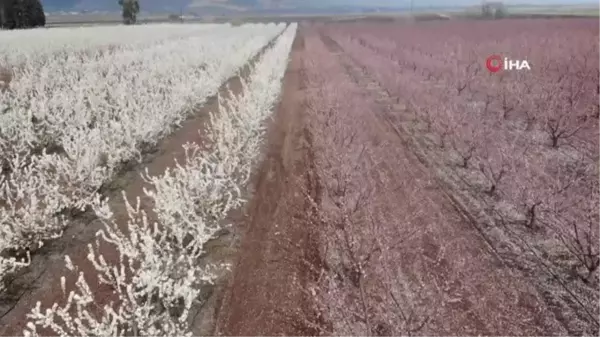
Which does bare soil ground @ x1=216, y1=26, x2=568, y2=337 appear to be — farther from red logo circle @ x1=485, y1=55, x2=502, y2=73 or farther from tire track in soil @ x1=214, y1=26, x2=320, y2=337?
red logo circle @ x1=485, y1=55, x2=502, y2=73

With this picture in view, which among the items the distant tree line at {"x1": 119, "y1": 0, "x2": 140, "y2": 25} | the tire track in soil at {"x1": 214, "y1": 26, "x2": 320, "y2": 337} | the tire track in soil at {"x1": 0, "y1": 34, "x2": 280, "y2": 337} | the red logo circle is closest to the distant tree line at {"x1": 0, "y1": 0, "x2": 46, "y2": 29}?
the distant tree line at {"x1": 119, "y1": 0, "x2": 140, "y2": 25}

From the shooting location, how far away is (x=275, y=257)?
7.84 metres

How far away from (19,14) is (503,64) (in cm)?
5717

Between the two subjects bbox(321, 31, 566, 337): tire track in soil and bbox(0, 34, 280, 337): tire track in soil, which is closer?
bbox(321, 31, 566, 337): tire track in soil

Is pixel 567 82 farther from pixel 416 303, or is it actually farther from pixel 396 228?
pixel 416 303

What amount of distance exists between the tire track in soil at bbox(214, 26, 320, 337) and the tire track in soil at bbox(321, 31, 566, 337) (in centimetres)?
146

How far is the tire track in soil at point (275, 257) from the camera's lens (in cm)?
638

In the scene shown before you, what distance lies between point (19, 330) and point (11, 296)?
0.82 meters

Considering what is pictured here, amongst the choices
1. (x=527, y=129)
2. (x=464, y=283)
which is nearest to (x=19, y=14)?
(x=527, y=129)

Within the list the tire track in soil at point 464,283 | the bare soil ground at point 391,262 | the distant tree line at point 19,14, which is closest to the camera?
the tire track in soil at point 464,283

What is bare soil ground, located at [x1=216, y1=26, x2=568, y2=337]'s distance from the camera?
6215 mm

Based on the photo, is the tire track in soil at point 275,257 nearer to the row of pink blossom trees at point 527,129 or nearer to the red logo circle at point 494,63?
the row of pink blossom trees at point 527,129

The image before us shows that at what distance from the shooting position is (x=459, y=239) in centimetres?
817

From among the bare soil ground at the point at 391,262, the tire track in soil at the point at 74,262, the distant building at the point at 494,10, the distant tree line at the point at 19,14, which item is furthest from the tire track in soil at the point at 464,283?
the distant building at the point at 494,10
